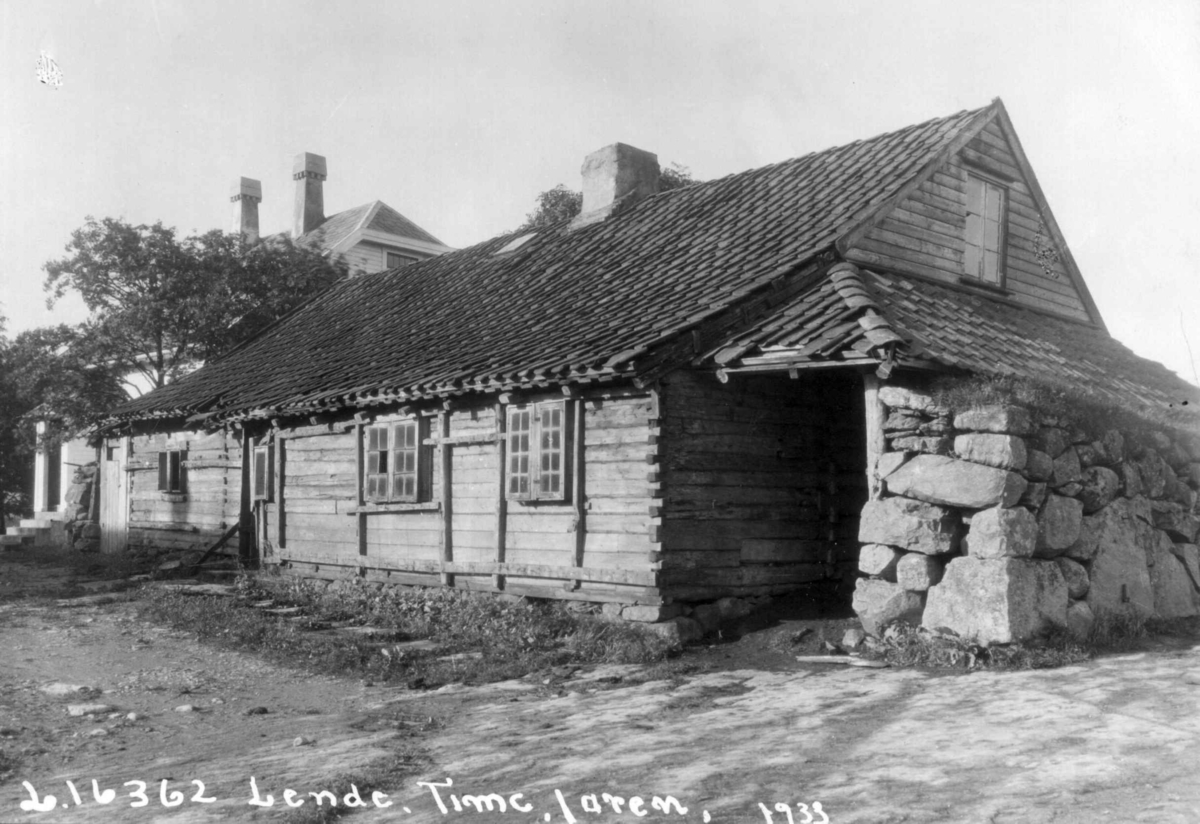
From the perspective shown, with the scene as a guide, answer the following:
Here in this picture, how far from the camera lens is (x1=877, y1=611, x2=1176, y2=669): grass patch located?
30.1ft

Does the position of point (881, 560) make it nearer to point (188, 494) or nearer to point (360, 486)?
point (360, 486)

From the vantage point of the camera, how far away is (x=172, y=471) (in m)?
20.8

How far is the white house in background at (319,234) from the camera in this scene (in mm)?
32406

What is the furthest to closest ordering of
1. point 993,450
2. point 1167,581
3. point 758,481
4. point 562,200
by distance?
point 562,200 < point 758,481 < point 1167,581 < point 993,450

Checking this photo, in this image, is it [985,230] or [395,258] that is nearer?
[985,230]

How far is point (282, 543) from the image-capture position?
55.7 feet

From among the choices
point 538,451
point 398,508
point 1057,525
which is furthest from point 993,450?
point 398,508

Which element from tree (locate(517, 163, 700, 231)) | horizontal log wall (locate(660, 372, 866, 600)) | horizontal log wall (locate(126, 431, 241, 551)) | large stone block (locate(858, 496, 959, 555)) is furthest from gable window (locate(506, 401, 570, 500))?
tree (locate(517, 163, 700, 231))

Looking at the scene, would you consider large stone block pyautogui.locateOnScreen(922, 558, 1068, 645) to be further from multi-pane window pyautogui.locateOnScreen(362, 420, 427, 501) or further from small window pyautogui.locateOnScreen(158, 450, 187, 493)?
small window pyautogui.locateOnScreen(158, 450, 187, 493)

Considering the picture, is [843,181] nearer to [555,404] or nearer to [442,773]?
[555,404]

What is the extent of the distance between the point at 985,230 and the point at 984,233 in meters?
0.06

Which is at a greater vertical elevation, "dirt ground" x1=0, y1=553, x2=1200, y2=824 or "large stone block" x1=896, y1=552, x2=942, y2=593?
"large stone block" x1=896, y1=552, x2=942, y2=593

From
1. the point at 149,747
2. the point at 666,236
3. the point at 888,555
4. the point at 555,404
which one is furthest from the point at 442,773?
the point at 666,236

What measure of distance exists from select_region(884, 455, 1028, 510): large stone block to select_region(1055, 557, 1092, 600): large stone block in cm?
104
